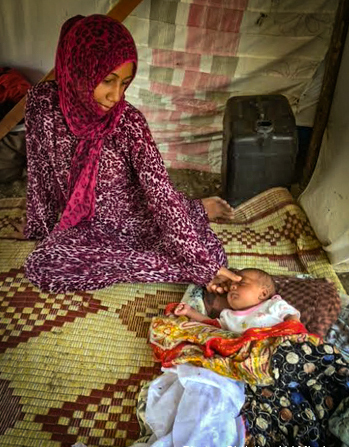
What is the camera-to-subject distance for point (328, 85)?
2184mm

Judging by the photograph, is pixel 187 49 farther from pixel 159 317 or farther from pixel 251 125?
pixel 159 317

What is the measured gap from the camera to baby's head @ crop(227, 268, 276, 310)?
1519 millimetres

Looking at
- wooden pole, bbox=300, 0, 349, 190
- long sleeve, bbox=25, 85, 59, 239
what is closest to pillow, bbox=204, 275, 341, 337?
long sleeve, bbox=25, 85, 59, 239

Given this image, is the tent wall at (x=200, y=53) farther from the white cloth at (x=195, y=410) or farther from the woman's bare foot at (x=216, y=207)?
the white cloth at (x=195, y=410)

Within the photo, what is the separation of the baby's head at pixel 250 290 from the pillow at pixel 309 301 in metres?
0.10

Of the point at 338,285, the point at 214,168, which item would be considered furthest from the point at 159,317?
the point at 214,168

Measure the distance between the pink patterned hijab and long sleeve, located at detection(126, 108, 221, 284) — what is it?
12 centimetres

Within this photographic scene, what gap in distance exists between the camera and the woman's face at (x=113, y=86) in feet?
4.38

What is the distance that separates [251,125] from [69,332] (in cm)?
124

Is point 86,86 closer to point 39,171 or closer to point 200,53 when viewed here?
point 39,171

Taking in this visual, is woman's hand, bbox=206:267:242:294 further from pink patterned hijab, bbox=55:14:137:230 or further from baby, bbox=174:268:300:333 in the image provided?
pink patterned hijab, bbox=55:14:137:230

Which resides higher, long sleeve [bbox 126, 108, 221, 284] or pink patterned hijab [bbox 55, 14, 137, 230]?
pink patterned hijab [bbox 55, 14, 137, 230]

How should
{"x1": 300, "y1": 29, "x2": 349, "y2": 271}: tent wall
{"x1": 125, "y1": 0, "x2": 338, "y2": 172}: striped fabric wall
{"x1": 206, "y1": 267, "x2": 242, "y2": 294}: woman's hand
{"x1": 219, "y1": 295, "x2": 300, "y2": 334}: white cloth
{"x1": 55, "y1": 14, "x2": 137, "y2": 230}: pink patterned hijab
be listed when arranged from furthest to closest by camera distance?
{"x1": 125, "y1": 0, "x2": 338, "y2": 172}: striped fabric wall, {"x1": 300, "y1": 29, "x2": 349, "y2": 271}: tent wall, {"x1": 206, "y1": 267, "x2": 242, "y2": 294}: woman's hand, {"x1": 219, "y1": 295, "x2": 300, "y2": 334}: white cloth, {"x1": 55, "y1": 14, "x2": 137, "y2": 230}: pink patterned hijab

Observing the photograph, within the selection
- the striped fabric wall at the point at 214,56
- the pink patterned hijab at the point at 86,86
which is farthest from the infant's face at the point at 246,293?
the striped fabric wall at the point at 214,56
